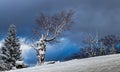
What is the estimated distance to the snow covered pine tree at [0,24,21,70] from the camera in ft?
223

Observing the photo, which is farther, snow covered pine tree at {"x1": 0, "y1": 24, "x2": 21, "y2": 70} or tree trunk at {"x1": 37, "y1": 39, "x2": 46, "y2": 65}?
snow covered pine tree at {"x1": 0, "y1": 24, "x2": 21, "y2": 70}

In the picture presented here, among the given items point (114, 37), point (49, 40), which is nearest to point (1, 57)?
point (49, 40)

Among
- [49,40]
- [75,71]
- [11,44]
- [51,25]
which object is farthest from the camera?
[11,44]

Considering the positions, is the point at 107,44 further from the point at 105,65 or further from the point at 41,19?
the point at 105,65

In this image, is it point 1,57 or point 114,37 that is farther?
point 114,37

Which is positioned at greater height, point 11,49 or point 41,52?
point 11,49

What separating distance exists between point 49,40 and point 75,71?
33808 mm

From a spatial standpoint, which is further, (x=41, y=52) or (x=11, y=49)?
(x=11, y=49)

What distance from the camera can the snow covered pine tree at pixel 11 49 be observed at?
2677 inches

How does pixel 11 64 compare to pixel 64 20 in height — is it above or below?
below

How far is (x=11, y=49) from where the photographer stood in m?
70.1

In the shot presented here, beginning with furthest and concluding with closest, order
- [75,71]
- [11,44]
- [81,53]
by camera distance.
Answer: [81,53], [11,44], [75,71]

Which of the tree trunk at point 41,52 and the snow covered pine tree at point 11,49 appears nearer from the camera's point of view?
the tree trunk at point 41,52

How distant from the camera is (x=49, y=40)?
153 feet
